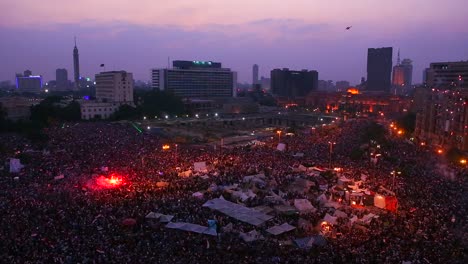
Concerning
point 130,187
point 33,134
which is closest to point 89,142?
point 33,134

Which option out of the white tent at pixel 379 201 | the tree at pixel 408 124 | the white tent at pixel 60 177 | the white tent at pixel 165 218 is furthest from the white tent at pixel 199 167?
the tree at pixel 408 124

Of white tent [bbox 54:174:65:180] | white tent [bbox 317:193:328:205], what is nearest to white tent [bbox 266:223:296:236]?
white tent [bbox 317:193:328:205]

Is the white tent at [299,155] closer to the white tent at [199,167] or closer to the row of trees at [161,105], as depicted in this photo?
the white tent at [199,167]

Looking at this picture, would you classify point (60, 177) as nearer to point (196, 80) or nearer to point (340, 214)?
point (340, 214)

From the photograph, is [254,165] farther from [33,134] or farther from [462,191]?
[33,134]

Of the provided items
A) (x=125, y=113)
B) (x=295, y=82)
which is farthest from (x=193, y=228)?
(x=295, y=82)

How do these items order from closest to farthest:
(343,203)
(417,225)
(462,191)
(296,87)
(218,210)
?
1. (417,225)
2. (218,210)
3. (343,203)
4. (462,191)
5. (296,87)
